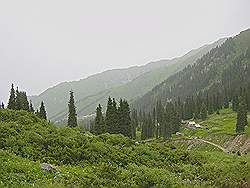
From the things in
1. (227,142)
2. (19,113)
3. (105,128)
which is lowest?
(227,142)

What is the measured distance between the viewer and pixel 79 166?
32.0 meters

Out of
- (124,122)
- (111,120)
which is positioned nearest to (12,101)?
(111,120)

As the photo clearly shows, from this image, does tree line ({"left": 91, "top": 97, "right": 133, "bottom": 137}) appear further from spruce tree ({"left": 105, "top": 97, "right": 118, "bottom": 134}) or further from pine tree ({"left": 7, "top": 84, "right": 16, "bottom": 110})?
pine tree ({"left": 7, "top": 84, "right": 16, "bottom": 110})

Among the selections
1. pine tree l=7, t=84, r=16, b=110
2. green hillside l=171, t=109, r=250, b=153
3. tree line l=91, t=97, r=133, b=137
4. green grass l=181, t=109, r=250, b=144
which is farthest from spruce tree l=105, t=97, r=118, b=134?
green grass l=181, t=109, r=250, b=144

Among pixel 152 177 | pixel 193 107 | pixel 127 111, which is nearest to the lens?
pixel 152 177

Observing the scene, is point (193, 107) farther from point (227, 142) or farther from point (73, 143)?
point (73, 143)

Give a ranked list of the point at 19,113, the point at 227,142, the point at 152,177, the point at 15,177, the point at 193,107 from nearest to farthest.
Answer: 1. the point at 15,177
2. the point at 152,177
3. the point at 19,113
4. the point at 227,142
5. the point at 193,107

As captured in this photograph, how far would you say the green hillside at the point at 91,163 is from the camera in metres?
25.7

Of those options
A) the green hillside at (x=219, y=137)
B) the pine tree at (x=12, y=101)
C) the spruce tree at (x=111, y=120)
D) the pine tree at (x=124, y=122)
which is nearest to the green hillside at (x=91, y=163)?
the green hillside at (x=219, y=137)

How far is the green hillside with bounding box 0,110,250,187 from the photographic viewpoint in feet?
84.2

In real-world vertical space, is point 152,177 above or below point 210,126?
above

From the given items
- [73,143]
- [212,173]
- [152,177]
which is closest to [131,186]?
[152,177]

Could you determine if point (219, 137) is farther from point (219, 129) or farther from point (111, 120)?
point (111, 120)

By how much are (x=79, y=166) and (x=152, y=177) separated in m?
6.47
